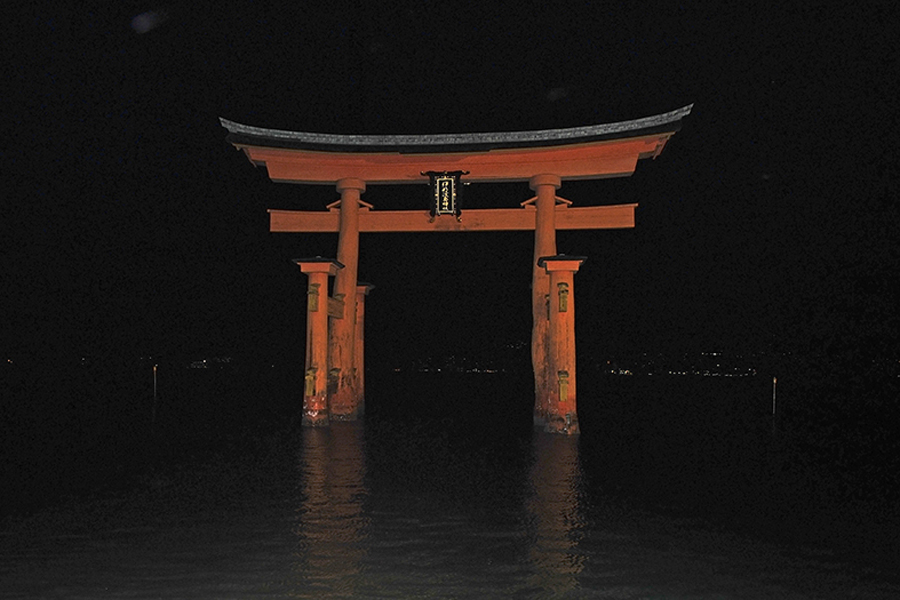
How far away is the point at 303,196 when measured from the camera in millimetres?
16672

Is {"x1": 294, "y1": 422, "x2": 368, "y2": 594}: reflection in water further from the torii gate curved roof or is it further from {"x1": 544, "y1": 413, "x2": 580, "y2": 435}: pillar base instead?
the torii gate curved roof

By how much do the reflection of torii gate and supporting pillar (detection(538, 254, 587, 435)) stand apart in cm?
2

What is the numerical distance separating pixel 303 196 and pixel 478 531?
40.9 ft

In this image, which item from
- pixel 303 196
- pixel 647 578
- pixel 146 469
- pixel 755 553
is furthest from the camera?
pixel 303 196

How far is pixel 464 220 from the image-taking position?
44.8ft

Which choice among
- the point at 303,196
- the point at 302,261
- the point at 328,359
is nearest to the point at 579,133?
the point at 302,261

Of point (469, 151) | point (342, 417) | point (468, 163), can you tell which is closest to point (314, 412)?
point (342, 417)

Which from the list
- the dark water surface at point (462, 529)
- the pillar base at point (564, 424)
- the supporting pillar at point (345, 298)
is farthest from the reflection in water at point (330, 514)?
the pillar base at point (564, 424)

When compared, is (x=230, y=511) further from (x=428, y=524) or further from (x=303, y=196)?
(x=303, y=196)

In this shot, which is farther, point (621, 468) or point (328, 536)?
point (621, 468)

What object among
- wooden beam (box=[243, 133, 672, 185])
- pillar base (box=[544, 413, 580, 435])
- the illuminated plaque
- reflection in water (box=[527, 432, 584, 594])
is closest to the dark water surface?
reflection in water (box=[527, 432, 584, 594])

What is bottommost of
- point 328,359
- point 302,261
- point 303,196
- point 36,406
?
point 36,406

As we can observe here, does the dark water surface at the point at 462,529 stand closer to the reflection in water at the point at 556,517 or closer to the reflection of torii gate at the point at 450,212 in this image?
the reflection in water at the point at 556,517

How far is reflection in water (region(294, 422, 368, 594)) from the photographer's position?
4.52m
